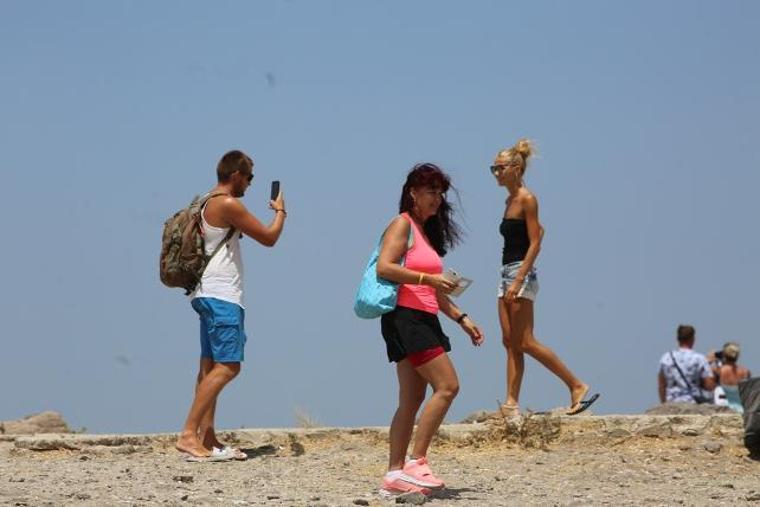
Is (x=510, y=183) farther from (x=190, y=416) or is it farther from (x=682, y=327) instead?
(x=682, y=327)

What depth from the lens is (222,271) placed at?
361 inches

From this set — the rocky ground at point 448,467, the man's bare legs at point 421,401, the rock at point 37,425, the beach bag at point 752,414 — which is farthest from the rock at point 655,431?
the rock at point 37,425

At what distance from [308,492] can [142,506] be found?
4.07 feet

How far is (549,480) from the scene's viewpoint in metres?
8.68

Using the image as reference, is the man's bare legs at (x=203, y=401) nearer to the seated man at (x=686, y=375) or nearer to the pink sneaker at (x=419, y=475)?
the pink sneaker at (x=419, y=475)

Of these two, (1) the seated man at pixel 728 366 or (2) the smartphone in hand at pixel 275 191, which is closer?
(2) the smartphone in hand at pixel 275 191

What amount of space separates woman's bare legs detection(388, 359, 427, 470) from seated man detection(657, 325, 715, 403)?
23.1 feet

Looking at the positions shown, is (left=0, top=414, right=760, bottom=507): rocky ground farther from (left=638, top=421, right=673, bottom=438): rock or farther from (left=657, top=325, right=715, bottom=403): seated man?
Answer: (left=657, top=325, right=715, bottom=403): seated man

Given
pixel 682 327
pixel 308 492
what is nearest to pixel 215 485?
pixel 308 492

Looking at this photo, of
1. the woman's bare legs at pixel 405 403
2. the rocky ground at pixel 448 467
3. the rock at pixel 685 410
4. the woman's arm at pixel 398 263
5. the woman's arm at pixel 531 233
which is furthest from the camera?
the rock at pixel 685 410

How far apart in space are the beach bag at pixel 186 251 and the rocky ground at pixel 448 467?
50.2 inches

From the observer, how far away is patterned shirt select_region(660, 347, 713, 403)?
13906mm

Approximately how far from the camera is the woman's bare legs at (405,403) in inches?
293

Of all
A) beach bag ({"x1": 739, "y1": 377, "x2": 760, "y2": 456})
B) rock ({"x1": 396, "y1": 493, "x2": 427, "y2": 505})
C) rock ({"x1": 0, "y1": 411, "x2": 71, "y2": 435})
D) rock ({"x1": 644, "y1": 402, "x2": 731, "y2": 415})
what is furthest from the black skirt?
rock ({"x1": 0, "y1": 411, "x2": 71, "y2": 435})
